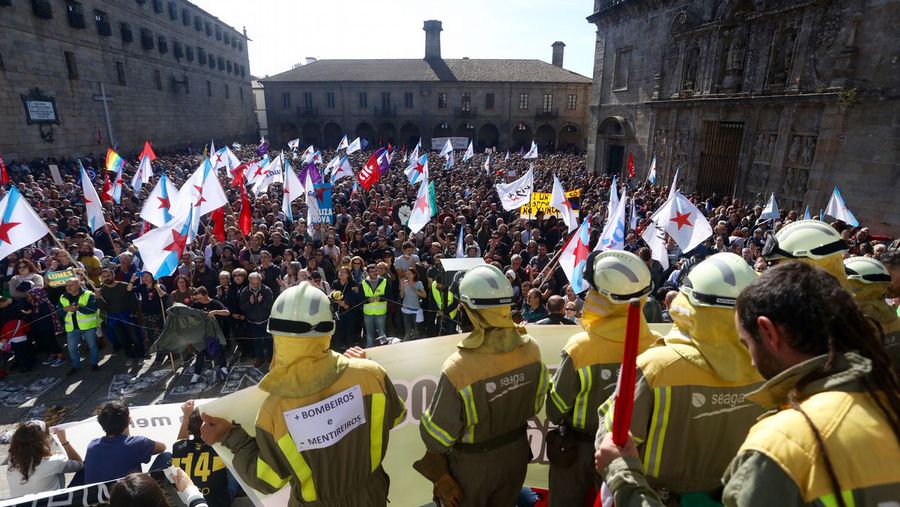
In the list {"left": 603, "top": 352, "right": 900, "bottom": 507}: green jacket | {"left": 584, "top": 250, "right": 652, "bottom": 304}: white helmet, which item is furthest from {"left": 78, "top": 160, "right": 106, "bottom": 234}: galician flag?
{"left": 603, "top": 352, "right": 900, "bottom": 507}: green jacket

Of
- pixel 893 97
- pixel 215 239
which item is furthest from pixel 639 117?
pixel 215 239

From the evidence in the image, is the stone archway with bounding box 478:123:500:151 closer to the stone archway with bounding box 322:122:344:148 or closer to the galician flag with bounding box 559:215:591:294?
the stone archway with bounding box 322:122:344:148

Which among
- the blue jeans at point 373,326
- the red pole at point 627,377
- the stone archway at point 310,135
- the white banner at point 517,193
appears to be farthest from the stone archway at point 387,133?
the red pole at point 627,377

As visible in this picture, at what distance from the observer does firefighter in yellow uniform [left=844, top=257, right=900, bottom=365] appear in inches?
136

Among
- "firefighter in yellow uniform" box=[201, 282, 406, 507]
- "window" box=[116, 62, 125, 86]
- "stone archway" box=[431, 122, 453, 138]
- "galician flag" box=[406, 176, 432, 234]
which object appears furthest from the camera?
"stone archway" box=[431, 122, 453, 138]

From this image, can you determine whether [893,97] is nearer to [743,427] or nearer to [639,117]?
[639,117]

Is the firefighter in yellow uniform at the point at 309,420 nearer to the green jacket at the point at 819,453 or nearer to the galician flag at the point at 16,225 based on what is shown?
the green jacket at the point at 819,453

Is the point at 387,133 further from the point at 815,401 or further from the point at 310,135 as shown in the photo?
the point at 815,401

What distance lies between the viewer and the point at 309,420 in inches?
93.8

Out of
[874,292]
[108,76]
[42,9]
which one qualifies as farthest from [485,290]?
[108,76]

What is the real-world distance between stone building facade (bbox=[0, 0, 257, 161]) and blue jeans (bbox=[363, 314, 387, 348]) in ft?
82.1

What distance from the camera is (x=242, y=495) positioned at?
402 centimetres

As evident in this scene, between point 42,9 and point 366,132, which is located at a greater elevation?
point 42,9

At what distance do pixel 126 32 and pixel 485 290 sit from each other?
39.7 meters
